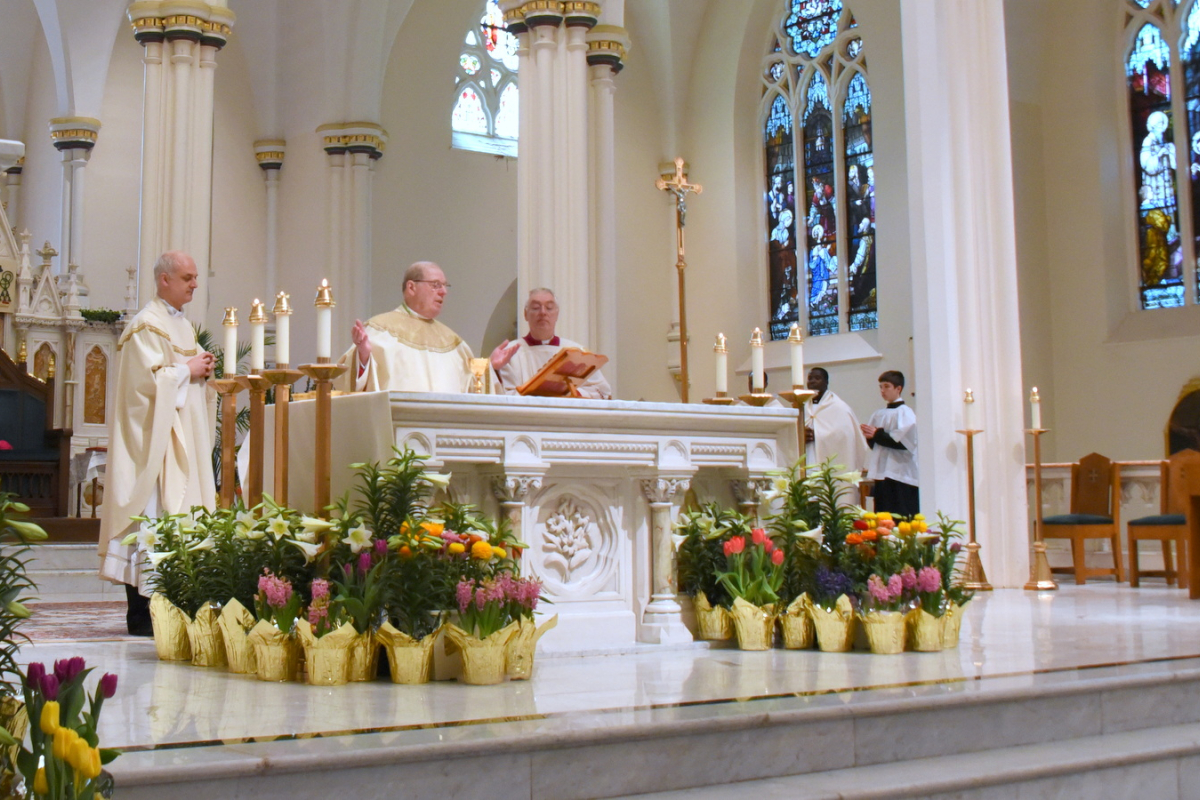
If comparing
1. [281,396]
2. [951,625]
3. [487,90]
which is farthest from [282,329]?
[487,90]

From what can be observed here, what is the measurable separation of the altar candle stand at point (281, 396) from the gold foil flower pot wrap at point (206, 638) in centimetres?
48

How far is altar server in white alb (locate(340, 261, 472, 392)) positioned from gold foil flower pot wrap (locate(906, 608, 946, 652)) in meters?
2.24

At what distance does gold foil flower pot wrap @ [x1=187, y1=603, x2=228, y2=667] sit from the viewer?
16.4 feet

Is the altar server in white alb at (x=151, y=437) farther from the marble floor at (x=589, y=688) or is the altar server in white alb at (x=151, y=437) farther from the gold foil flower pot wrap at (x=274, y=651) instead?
the gold foil flower pot wrap at (x=274, y=651)

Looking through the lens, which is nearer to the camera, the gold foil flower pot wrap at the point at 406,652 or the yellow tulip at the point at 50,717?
the yellow tulip at the point at 50,717

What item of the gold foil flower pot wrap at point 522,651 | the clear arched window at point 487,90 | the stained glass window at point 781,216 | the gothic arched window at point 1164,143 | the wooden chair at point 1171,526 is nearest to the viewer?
the gold foil flower pot wrap at point 522,651

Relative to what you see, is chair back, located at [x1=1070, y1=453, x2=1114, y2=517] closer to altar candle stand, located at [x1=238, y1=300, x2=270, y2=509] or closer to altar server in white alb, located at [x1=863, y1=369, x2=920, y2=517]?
altar server in white alb, located at [x1=863, y1=369, x2=920, y2=517]

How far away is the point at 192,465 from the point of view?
21.6 ft

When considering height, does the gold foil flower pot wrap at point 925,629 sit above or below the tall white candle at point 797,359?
below

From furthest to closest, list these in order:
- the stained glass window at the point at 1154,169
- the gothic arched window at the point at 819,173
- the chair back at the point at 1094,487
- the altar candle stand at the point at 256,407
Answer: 1. the gothic arched window at the point at 819,173
2. the stained glass window at the point at 1154,169
3. the chair back at the point at 1094,487
4. the altar candle stand at the point at 256,407

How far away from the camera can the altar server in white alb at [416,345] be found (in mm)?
6047

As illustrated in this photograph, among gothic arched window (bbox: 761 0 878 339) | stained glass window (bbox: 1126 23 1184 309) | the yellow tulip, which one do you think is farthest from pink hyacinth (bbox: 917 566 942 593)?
gothic arched window (bbox: 761 0 878 339)

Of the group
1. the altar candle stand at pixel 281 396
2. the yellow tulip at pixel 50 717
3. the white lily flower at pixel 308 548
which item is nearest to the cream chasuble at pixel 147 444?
the altar candle stand at pixel 281 396

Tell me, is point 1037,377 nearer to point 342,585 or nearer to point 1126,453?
point 1126,453
